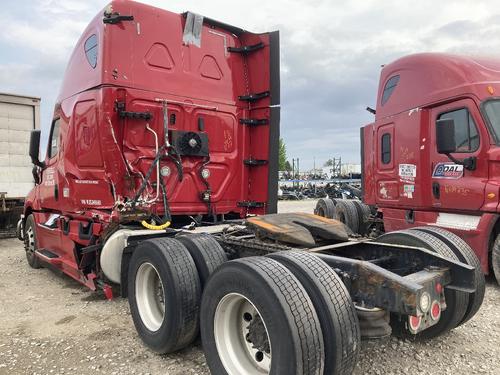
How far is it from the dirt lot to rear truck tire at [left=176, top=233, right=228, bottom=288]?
742 mm

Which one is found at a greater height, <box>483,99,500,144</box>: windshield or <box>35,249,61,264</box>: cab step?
<box>483,99,500,144</box>: windshield

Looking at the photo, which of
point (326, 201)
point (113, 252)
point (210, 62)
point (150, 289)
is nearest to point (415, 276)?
point (150, 289)

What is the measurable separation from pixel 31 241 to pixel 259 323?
6.02 meters

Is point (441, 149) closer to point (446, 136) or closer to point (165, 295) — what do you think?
point (446, 136)

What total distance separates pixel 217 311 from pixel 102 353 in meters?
1.41

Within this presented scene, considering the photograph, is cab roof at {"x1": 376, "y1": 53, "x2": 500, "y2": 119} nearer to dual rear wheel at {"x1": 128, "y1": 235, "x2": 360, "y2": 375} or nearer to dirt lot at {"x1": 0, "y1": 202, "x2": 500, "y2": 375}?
dirt lot at {"x1": 0, "y1": 202, "x2": 500, "y2": 375}

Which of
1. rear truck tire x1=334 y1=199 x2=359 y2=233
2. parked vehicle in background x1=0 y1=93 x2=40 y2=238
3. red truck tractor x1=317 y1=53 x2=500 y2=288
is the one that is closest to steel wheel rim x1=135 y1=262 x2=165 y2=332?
red truck tractor x1=317 y1=53 x2=500 y2=288

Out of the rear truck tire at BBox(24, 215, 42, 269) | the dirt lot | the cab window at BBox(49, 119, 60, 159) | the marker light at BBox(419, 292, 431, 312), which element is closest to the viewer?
the marker light at BBox(419, 292, 431, 312)

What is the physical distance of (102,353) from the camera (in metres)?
3.82

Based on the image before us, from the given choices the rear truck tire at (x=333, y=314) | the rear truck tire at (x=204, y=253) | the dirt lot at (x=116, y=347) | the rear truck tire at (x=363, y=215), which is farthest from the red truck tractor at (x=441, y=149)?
the rear truck tire at (x=333, y=314)

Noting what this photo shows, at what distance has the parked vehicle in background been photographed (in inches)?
426

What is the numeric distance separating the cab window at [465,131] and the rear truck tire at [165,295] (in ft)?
14.3

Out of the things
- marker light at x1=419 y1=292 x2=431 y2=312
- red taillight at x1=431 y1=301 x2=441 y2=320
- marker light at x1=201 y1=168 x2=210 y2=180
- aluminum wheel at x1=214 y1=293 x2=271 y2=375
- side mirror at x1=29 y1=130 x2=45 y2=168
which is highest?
side mirror at x1=29 y1=130 x2=45 y2=168

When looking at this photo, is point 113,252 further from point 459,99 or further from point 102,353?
point 459,99
